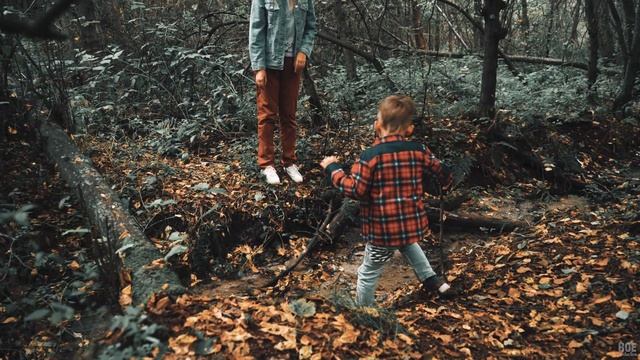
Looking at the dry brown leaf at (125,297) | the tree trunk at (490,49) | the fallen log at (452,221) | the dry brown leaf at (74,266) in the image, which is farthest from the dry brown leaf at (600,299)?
the dry brown leaf at (74,266)

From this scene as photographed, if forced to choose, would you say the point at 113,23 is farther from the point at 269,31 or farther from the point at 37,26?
the point at 37,26

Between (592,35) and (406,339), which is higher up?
(592,35)

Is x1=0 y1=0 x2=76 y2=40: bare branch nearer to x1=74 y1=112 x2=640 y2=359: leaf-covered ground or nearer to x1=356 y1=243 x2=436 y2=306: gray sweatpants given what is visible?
x1=74 y1=112 x2=640 y2=359: leaf-covered ground

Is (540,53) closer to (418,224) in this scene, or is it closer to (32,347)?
(418,224)

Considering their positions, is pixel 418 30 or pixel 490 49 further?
pixel 418 30

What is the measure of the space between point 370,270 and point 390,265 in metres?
1.37

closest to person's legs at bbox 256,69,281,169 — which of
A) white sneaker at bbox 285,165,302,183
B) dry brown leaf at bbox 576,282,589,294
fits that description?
white sneaker at bbox 285,165,302,183

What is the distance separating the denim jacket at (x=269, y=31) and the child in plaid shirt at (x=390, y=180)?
167 centimetres

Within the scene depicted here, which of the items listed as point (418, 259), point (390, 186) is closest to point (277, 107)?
point (390, 186)

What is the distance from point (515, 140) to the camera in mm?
6258

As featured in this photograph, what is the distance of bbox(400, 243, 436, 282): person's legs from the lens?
3402mm

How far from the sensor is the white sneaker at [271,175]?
484cm

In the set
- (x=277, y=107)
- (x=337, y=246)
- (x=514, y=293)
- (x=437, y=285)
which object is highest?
(x=277, y=107)

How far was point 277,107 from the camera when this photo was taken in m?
4.75
